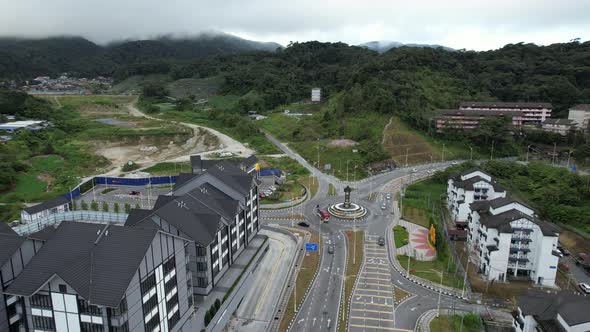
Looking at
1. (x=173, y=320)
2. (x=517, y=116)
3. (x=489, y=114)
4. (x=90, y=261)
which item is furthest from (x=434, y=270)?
(x=517, y=116)

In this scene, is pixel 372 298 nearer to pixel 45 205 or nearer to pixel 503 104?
pixel 45 205

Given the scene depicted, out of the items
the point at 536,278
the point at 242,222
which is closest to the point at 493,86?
the point at 536,278

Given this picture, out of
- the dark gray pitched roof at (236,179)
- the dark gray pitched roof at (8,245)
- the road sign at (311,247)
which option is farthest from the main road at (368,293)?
the dark gray pitched roof at (8,245)

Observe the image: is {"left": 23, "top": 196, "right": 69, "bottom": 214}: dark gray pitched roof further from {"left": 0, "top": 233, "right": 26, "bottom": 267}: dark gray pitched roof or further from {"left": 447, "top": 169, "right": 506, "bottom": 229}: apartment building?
{"left": 447, "top": 169, "right": 506, "bottom": 229}: apartment building

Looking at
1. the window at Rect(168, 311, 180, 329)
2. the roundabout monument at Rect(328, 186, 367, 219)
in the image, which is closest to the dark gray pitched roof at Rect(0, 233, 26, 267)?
the window at Rect(168, 311, 180, 329)

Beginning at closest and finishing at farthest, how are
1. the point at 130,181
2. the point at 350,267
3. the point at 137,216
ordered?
the point at 137,216, the point at 350,267, the point at 130,181

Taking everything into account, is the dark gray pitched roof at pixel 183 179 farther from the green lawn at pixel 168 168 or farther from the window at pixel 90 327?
the green lawn at pixel 168 168
